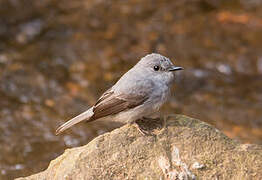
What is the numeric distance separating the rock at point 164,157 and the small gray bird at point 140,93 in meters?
0.44

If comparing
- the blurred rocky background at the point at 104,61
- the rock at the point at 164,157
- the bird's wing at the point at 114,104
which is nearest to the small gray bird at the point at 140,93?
the bird's wing at the point at 114,104

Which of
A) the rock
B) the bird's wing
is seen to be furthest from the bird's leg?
the bird's wing

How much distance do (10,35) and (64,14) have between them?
1.79 m

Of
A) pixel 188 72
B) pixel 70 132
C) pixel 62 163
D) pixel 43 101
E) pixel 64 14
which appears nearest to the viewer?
pixel 62 163

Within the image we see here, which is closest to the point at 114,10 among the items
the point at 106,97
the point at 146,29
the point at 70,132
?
the point at 146,29

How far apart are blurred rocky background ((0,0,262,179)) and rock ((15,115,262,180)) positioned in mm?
2693

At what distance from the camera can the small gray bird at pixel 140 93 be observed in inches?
237

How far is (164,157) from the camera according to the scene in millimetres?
5258

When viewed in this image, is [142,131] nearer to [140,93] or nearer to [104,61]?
[140,93]

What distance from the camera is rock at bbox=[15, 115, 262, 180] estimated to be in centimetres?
509

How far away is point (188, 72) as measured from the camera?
1112 cm

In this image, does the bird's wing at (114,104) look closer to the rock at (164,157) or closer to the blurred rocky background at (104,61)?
the rock at (164,157)

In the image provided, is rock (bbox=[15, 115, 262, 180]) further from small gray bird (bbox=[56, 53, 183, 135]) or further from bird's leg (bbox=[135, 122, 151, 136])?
small gray bird (bbox=[56, 53, 183, 135])

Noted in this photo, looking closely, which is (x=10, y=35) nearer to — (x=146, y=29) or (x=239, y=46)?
(x=146, y=29)
